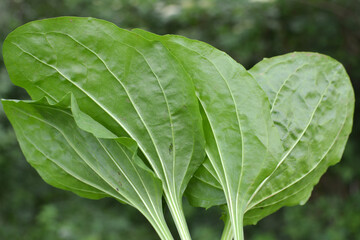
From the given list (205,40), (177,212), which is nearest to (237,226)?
(177,212)

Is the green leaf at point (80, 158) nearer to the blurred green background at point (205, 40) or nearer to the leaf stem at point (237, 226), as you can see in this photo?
the leaf stem at point (237, 226)

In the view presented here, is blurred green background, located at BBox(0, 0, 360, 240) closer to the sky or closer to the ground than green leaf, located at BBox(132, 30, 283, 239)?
closer to the ground

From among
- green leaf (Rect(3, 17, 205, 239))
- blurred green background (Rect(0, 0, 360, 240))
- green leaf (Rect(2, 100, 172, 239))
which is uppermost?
green leaf (Rect(3, 17, 205, 239))

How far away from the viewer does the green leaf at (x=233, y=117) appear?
0.47m

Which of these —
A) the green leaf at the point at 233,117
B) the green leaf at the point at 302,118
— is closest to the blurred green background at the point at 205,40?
the green leaf at the point at 302,118

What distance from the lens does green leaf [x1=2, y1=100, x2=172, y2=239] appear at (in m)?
0.49

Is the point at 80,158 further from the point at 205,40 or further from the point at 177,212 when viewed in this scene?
the point at 205,40

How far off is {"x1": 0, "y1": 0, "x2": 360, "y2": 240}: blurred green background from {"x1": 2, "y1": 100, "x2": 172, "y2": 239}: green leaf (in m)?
1.07

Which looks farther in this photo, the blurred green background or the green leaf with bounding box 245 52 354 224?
the blurred green background

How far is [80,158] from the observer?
50 centimetres

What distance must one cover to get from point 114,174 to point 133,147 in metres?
0.08

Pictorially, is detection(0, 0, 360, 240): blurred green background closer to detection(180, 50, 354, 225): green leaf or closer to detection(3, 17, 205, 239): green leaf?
detection(180, 50, 354, 225): green leaf

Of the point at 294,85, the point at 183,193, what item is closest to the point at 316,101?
the point at 294,85

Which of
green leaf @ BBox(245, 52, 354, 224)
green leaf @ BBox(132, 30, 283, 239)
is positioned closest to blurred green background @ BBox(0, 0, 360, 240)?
green leaf @ BBox(245, 52, 354, 224)
